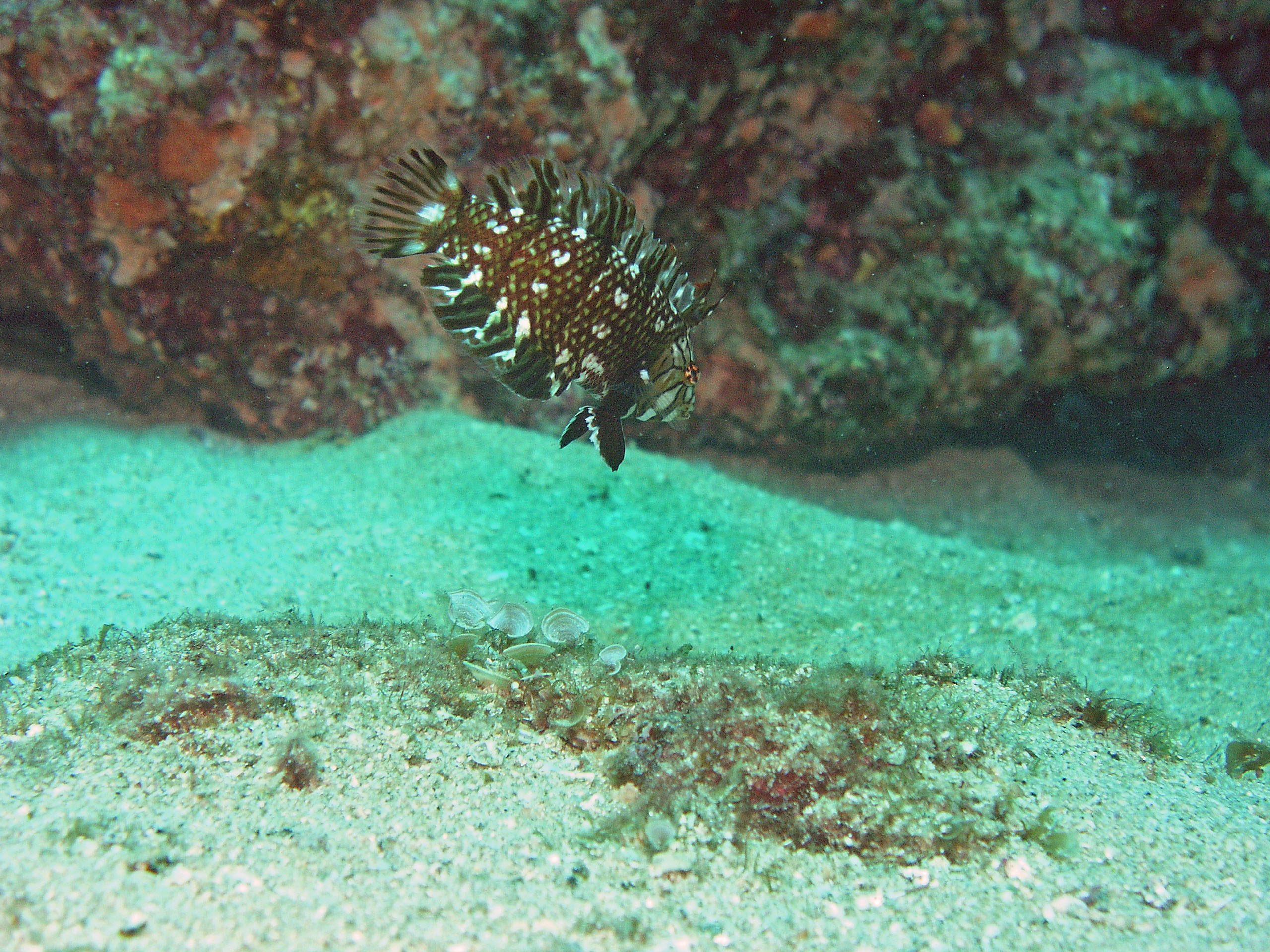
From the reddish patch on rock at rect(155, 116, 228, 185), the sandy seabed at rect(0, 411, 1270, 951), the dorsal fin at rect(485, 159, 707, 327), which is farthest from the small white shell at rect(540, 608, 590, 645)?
the reddish patch on rock at rect(155, 116, 228, 185)

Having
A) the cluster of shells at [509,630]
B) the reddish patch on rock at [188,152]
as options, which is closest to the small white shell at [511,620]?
the cluster of shells at [509,630]

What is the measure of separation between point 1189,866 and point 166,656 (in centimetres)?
361

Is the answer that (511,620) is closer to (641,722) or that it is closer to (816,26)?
(641,722)

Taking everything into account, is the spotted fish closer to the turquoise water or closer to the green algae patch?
the green algae patch

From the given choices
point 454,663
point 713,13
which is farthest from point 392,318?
point 454,663

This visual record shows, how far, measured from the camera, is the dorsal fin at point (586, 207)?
257cm

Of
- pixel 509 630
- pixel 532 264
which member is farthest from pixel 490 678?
pixel 532 264

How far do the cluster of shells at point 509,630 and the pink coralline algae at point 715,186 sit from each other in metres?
3.40

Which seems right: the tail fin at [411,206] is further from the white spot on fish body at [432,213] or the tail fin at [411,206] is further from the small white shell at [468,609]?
the small white shell at [468,609]

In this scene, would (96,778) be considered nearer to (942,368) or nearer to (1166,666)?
(1166,666)

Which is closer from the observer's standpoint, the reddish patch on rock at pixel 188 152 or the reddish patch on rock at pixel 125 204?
the reddish patch on rock at pixel 188 152

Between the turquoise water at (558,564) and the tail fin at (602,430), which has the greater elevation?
the tail fin at (602,430)

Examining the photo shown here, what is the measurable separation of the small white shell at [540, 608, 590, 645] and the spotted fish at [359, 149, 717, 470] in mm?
702

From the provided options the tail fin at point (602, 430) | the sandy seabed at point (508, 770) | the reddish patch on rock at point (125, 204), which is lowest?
the sandy seabed at point (508, 770)
